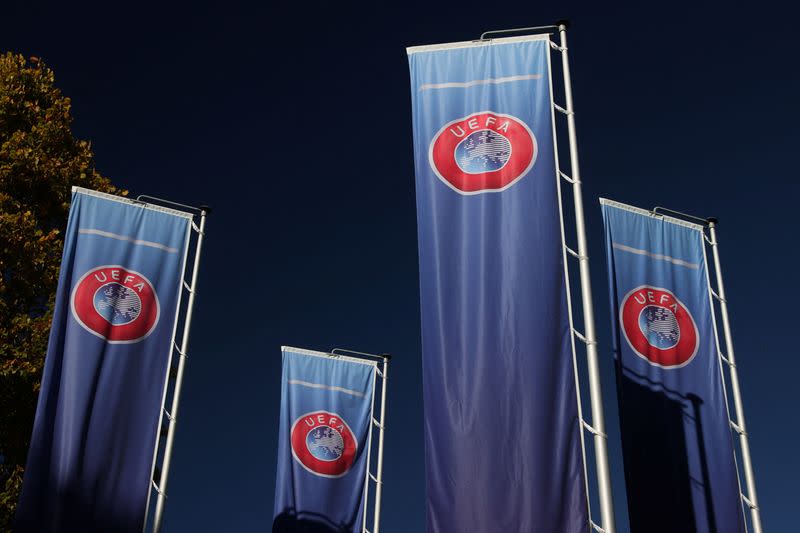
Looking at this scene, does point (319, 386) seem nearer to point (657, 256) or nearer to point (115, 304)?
point (115, 304)

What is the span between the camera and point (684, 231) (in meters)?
13.5

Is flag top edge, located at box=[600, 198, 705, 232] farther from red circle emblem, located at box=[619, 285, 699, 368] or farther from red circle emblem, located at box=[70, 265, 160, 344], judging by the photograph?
red circle emblem, located at box=[70, 265, 160, 344]

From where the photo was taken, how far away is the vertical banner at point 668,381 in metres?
11.2

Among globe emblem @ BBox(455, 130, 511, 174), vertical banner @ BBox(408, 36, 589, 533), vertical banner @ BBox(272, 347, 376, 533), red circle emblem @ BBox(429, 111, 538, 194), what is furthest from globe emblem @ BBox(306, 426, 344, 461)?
globe emblem @ BBox(455, 130, 511, 174)

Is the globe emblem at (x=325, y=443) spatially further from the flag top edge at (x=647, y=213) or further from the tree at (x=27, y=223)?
the flag top edge at (x=647, y=213)

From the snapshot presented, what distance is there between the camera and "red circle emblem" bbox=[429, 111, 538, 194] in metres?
8.53

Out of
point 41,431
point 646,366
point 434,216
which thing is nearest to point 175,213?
point 41,431

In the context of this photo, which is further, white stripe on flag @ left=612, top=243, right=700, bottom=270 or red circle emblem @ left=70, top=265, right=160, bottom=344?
white stripe on flag @ left=612, top=243, right=700, bottom=270

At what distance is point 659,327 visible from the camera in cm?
1225

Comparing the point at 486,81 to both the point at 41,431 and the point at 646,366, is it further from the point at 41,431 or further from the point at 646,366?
the point at 41,431

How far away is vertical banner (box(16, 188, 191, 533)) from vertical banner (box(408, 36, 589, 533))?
4.71 metres

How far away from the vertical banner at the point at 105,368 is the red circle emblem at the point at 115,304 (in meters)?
0.01

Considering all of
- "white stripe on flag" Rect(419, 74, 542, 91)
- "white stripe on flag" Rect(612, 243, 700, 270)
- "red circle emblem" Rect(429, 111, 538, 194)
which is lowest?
"red circle emblem" Rect(429, 111, 538, 194)

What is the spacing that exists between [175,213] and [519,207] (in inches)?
236
